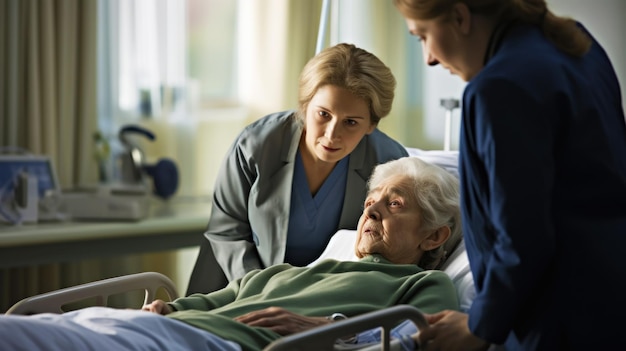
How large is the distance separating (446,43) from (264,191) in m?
1.14

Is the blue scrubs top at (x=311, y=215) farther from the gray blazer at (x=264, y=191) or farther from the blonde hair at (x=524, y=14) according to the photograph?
the blonde hair at (x=524, y=14)

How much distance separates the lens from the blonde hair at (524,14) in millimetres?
1453

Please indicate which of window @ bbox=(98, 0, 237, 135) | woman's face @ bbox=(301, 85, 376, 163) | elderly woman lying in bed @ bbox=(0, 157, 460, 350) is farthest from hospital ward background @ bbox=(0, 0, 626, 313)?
elderly woman lying in bed @ bbox=(0, 157, 460, 350)

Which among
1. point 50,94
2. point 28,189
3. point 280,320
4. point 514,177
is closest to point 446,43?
point 514,177

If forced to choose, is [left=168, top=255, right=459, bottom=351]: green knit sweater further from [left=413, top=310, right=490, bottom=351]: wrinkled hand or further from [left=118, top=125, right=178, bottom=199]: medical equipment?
[left=118, top=125, right=178, bottom=199]: medical equipment

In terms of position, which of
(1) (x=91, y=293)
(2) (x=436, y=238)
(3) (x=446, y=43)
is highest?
(3) (x=446, y=43)

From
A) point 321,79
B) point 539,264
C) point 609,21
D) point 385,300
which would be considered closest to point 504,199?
point 539,264

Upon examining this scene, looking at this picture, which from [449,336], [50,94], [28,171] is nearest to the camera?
[449,336]

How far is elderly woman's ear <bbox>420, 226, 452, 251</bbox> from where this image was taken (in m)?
2.20

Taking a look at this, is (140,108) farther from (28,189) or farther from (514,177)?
(514,177)

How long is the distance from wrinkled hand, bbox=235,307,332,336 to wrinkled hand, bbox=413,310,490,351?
0.76ft

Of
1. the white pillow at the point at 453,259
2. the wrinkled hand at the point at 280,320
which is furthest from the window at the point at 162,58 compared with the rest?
the wrinkled hand at the point at 280,320

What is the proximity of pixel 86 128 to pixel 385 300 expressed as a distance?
1.93 metres

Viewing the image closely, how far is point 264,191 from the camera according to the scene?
2.53m
